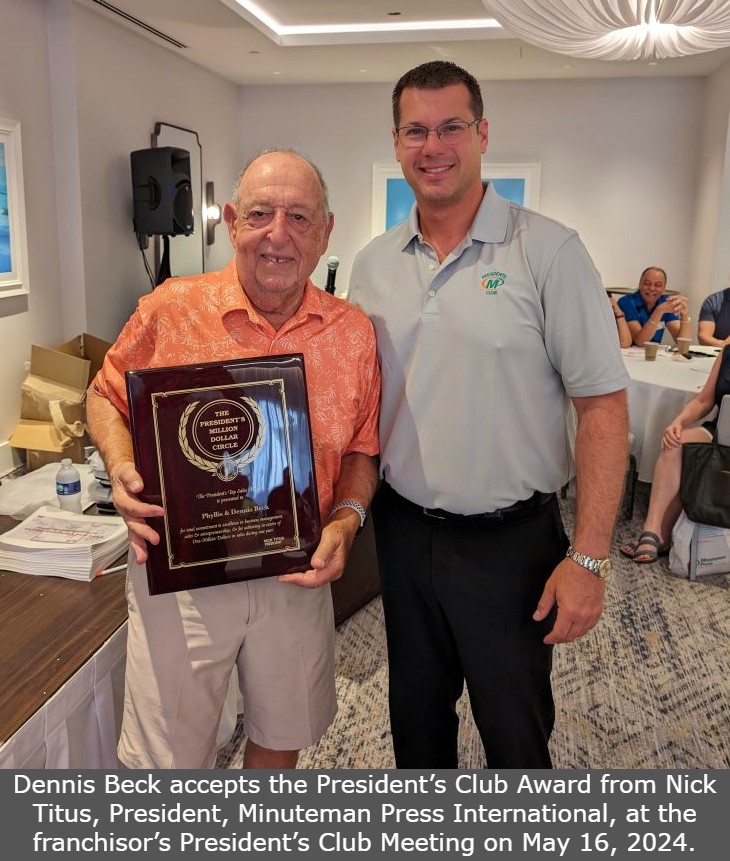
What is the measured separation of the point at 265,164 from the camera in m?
1.49

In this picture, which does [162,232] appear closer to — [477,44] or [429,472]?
[477,44]

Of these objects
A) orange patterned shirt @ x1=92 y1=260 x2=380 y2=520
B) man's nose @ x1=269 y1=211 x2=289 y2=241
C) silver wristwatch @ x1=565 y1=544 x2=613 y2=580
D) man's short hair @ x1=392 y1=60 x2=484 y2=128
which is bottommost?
silver wristwatch @ x1=565 y1=544 x2=613 y2=580

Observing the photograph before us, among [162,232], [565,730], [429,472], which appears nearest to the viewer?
[429,472]

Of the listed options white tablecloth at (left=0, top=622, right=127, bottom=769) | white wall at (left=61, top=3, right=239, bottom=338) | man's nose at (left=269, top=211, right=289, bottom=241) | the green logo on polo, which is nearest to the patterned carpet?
white tablecloth at (left=0, top=622, right=127, bottom=769)

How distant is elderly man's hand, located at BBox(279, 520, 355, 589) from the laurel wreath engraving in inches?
8.5

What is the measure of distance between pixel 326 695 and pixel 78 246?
15.0 ft

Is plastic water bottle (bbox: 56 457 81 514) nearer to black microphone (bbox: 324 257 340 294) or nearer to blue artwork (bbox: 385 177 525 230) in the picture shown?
black microphone (bbox: 324 257 340 294)

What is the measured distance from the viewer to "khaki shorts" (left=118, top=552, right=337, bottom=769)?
5.02 feet

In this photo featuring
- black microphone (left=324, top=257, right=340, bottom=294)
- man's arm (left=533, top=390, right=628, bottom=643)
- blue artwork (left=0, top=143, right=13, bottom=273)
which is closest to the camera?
man's arm (left=533, top=390, right=628, bottom=643)

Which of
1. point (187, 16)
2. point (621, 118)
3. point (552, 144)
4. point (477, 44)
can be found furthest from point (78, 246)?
point (621, 118)

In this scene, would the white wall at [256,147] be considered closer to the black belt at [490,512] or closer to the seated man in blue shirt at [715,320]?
the seated man in blue shirt at [715,320]

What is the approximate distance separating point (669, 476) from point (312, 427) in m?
2.93

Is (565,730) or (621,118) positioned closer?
(565,730)

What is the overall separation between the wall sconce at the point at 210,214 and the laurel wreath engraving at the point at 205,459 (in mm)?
7084
